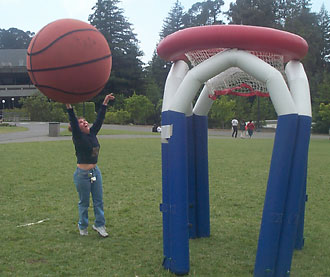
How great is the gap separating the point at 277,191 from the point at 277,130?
0.67 metres

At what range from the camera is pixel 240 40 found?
4609 mm

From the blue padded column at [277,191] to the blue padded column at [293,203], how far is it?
0.06 metres

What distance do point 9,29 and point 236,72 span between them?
115m

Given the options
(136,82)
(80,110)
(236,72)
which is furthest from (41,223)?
(136,82)

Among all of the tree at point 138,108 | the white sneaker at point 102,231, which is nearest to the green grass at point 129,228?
the white sneaker at point 102,231

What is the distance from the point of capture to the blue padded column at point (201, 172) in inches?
238

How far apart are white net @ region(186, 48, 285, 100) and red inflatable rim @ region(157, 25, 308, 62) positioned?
473 mm

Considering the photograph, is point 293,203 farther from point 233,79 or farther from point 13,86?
point 13,86

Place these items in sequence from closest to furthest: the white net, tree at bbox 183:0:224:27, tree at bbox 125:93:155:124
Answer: the white net
tree at bbox 125:93:155:124
tree at bbox 183:0:224:27

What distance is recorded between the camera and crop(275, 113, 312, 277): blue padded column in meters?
4.57

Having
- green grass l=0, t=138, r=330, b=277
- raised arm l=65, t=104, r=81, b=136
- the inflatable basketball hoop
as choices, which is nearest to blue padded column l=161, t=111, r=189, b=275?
the inflatable basketball hoop

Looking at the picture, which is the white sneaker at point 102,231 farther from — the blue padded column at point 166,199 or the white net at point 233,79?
the white net at point 233,79

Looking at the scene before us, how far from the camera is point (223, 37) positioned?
4.64m

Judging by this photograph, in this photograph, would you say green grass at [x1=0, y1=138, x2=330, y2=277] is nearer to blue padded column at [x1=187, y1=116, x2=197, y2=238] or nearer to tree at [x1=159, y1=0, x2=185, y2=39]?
blue padded column at [x1=187, y1=116, x2=197, y2=238]
